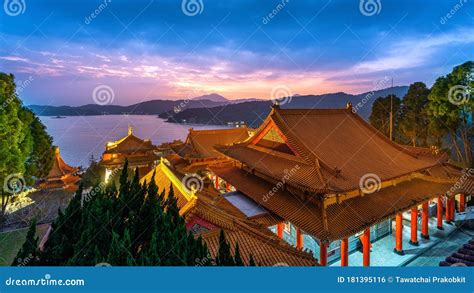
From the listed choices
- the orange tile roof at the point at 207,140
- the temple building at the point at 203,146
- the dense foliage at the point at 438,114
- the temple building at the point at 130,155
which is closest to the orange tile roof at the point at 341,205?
the dense foliage at the point at 438,114

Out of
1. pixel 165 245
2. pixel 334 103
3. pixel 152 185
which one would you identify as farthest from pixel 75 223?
pixel 334 103

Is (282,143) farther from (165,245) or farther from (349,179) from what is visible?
(165,245)

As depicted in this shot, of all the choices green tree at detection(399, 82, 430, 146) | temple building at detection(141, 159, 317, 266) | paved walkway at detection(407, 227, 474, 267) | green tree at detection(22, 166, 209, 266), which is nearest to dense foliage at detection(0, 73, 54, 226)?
green tree at detection(22, 166, 209, 266)

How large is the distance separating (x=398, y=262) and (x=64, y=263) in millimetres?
11757

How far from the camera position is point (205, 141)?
2541cm

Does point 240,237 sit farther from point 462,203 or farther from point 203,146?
point 203,146

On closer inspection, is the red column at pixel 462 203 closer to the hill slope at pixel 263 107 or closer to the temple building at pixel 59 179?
the hill slope at pixel 263 107

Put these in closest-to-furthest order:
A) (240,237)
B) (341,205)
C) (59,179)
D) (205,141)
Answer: (240,237)
(341,205)
(59,179)
(205,141)

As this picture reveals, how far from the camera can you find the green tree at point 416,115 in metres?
22.6

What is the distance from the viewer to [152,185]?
639 centimetres

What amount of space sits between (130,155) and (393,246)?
1986 centimetres

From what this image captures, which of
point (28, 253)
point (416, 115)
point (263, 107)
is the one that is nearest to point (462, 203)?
point (416, 115)

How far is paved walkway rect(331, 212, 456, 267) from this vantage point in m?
10.6

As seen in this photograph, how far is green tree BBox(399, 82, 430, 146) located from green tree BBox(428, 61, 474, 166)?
190 cm
